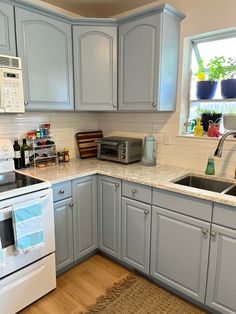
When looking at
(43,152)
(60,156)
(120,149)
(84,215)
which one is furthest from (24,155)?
(120,149)

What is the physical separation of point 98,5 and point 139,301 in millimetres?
2680

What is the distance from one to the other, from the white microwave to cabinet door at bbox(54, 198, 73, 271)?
0.84 m

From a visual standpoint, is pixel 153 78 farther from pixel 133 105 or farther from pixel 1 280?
pixel 1 280

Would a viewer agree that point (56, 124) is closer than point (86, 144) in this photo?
Yes

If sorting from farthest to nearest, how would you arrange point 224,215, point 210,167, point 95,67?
1. point 95,67
2. point 210,167
3. point 224,215

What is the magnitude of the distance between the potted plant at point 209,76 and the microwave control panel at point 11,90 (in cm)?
157

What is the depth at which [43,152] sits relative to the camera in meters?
2.34

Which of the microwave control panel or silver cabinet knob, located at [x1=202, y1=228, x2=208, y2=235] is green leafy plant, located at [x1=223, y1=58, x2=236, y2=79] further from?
the microwave control panel

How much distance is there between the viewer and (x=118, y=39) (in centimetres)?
220

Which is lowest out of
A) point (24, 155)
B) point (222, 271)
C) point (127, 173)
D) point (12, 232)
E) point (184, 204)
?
point (222, 271)

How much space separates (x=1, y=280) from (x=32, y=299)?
340mm

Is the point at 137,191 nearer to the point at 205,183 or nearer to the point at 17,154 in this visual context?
the point at 205,183

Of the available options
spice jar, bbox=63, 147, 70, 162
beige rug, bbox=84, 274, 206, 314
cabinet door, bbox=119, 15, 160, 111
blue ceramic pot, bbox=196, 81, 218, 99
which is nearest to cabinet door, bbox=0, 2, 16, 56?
cabinet door, bbox=119, 15, 160, 111

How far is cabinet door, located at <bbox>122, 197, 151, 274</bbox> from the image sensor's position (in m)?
1.91
